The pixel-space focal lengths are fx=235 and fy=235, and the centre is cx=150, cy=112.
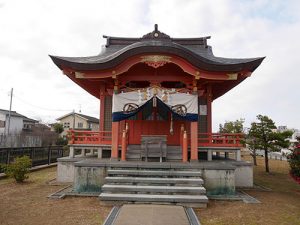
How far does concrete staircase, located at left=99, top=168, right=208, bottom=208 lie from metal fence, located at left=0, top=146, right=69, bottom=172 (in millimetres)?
7713

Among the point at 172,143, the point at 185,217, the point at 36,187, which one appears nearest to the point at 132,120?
the point at 172,143

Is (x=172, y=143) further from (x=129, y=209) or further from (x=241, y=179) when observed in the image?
(x=129, y=209)

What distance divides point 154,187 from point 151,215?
155cm

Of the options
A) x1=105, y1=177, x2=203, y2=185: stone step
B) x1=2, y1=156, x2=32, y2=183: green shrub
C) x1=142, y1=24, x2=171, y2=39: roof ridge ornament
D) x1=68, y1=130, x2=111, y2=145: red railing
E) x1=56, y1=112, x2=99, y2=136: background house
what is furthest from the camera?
x1=56, y1=112, x2=99, y2=136: background house

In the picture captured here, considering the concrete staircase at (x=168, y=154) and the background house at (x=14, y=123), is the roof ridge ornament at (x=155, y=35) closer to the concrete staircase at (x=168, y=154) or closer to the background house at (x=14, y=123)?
A: the concrete staircase at (x=168, y=154)

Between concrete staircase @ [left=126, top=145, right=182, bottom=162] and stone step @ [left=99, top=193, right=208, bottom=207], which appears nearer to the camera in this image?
stone step @ [left=99, top=193, right=208, bottom=207]

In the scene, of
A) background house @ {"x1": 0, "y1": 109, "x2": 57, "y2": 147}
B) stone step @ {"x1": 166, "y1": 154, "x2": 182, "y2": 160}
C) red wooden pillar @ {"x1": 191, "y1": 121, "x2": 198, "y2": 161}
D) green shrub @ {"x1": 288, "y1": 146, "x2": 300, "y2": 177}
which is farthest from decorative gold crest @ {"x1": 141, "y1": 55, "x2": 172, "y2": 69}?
background house @ {"x1": 0, "y1": 109, "x2": 57, "y2": 147}

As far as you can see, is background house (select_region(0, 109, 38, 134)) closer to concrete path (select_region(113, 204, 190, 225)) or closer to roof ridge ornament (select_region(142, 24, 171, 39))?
roof ridge ornament (select_region(142, 24, 171, 39))

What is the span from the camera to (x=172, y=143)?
11828mm

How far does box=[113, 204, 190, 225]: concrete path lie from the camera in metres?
5.54

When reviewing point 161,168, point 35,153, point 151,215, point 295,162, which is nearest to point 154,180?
point 161,168

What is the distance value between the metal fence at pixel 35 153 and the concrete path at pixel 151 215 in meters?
9.26

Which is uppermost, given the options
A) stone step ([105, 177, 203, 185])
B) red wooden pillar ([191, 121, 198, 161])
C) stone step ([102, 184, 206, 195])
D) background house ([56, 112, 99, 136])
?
background house ([56, 112, 99, 136])

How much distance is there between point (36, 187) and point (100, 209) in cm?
449
